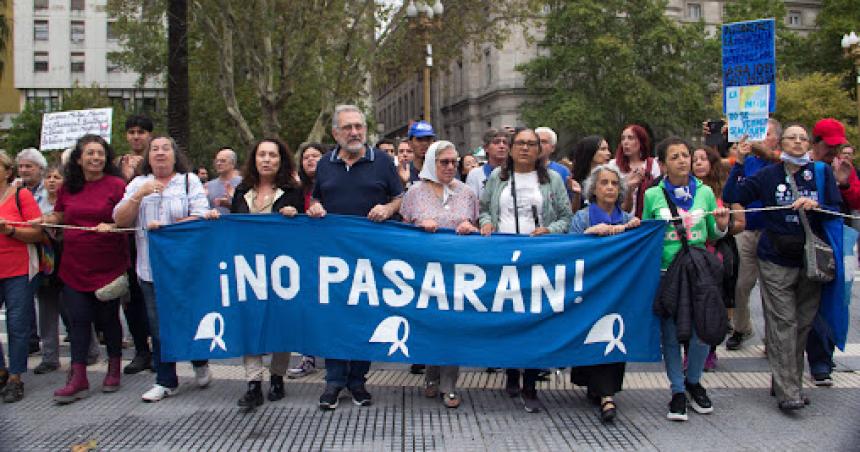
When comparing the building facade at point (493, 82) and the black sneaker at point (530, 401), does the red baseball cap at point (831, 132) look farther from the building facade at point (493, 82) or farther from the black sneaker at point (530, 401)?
the building facade at point (493, 82)

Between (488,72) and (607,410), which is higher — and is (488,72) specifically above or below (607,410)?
above

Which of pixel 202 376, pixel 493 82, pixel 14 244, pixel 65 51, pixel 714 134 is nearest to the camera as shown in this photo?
pixel 14 244

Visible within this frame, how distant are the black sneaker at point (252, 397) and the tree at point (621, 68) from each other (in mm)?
41782

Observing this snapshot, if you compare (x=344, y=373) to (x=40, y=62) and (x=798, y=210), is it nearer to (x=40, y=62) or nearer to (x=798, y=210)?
(x=798, y=210)

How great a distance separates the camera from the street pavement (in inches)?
175

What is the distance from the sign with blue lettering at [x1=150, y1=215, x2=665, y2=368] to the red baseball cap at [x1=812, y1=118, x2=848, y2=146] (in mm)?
1542

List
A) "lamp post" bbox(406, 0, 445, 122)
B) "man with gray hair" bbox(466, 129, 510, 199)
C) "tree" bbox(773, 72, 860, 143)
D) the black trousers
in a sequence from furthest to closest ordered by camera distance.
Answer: "tree" bbox(773, 72, 860, 143) → "lamp post" bbox(406, 0, 445, 122) → "man with gray hair" bbox(466, 129, 510, 199) → the black trousers

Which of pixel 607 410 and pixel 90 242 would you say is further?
pixel 90 242

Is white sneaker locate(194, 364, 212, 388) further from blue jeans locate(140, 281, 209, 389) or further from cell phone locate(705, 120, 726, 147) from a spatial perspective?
cell phone locate(705, 120, 726, 147)

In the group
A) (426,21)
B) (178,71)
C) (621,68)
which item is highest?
(621,68)

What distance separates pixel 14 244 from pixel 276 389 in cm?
237

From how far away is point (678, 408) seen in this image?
15.9 feet

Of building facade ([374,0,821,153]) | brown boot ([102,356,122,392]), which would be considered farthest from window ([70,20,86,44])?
brown boot ([102,356,122,392])

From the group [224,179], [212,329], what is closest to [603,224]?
[212,329]
